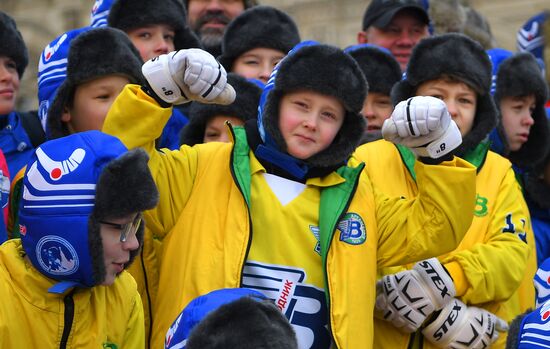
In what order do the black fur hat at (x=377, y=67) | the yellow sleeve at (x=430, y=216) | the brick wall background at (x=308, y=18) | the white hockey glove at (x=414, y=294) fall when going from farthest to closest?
the brick wall background at (x=308, y=18) < the black fur hat at (x=377, y=67) < the white hockey glove at (x=414, y=294) < the yellow sleeve at (x=430, y=216)

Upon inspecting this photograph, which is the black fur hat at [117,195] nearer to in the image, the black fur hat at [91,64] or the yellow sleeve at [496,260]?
the black fur hat at [91,64]

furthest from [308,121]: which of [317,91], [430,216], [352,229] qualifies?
[430,216]

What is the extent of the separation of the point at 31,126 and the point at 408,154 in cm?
184

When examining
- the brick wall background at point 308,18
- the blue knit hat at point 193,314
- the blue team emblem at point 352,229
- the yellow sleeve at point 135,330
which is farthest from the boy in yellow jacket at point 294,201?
the brick wall background at point 308,18

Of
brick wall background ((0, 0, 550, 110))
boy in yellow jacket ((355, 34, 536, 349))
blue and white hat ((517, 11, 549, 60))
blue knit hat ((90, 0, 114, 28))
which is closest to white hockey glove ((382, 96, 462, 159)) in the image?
boy in yellow jacket ((355, 34, 536, 349))

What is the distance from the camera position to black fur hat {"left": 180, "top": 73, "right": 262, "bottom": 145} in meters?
5.93

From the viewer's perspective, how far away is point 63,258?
13.8 feet

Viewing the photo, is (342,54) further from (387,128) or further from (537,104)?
(537,104)

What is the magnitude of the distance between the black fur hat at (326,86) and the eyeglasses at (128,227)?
77 centimetres

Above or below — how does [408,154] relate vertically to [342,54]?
below

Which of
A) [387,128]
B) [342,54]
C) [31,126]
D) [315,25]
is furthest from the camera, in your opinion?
[315,25]

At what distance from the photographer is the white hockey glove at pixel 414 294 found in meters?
5.05

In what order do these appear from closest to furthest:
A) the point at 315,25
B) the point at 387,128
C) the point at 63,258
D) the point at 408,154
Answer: the point at 63,258
the point at 387,128
the point at 408,154
the point at 315,25

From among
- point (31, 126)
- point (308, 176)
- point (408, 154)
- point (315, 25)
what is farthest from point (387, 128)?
point (315, 25)
